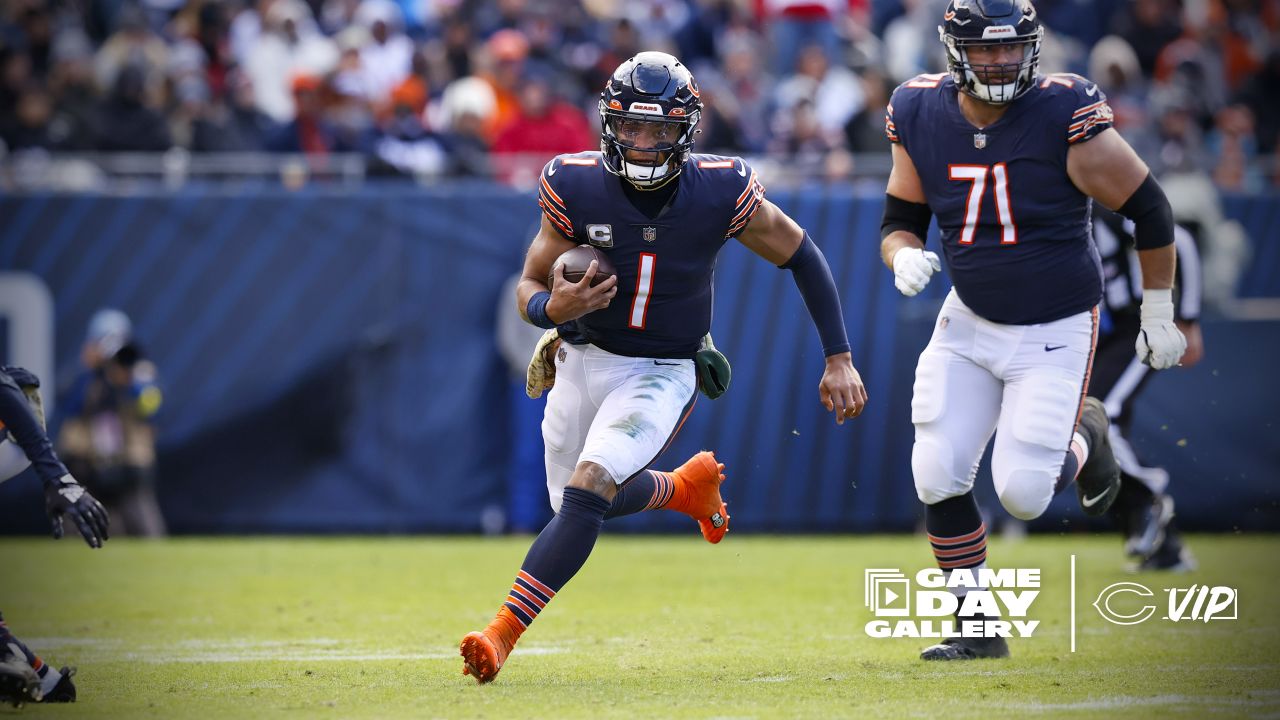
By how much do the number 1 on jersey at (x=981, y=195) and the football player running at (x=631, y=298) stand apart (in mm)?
522

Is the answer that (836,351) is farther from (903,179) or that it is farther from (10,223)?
(10,223)

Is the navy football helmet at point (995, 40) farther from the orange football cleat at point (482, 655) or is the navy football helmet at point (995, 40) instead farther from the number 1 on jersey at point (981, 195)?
the orange football cleat at point (482, 655)

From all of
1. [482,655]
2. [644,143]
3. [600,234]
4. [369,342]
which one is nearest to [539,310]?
[600,234]

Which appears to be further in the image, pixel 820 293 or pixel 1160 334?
pixel 820 293

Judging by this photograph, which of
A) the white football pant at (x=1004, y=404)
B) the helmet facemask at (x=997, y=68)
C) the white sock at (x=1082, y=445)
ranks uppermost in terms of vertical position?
the helmet facemask at (x=997, y=68)

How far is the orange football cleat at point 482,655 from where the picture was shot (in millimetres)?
4781

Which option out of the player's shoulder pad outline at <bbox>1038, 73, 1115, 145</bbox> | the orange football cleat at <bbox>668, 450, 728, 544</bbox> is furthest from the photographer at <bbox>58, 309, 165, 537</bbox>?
the player's shoulder pad outline at <bbox>1038, 73, 1115, 145</bbox>

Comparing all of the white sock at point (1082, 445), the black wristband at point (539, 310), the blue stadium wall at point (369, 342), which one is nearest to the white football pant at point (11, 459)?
the black wristband at point (539, 310)

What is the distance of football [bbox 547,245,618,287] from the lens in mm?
5098

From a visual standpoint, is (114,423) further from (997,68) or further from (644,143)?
(997,68)

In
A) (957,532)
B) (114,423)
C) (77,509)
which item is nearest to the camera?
(77,509)

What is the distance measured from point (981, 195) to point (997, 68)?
0.43m

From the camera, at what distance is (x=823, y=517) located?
1047 cm

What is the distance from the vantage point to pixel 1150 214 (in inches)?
213
